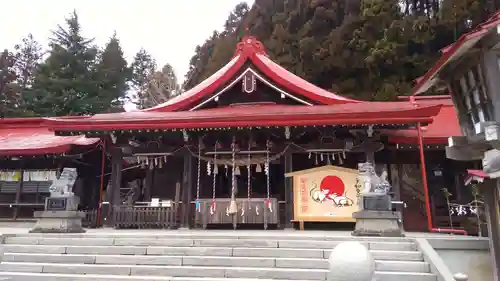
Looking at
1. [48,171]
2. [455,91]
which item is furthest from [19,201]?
[455,91]

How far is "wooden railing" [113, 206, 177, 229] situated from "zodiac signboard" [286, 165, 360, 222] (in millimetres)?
3597

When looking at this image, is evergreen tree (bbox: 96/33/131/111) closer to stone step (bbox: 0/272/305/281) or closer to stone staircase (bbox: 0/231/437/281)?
stone staircase (bbox: 0/231/437/281)

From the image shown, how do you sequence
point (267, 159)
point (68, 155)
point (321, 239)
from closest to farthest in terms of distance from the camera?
point (321, 239) → point (267, 159) → point (68, 155)

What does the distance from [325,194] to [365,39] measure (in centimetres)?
1546

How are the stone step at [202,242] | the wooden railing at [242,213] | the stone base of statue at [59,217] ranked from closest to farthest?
the stone step at [202,242], the stone base of statue at [59,217], the wooden railing at [242,213]

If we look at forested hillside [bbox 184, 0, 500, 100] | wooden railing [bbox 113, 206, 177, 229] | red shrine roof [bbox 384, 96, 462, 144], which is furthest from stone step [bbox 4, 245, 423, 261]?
forested hillside [bbox 184, 0, 500, 100]

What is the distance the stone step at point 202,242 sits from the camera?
716 cm

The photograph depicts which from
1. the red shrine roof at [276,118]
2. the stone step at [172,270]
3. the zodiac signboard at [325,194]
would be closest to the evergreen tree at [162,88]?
the red shrine roof at [276,118]

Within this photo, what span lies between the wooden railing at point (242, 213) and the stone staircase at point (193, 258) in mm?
2651

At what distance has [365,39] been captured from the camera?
23.3 meters

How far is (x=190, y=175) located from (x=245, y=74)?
137 inches

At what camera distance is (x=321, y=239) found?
24.6 ft

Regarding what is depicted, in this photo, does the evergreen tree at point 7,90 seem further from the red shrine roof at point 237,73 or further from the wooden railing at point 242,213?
the wooden railing at point 242,213

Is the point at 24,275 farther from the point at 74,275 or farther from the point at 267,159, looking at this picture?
the point at 267,159
